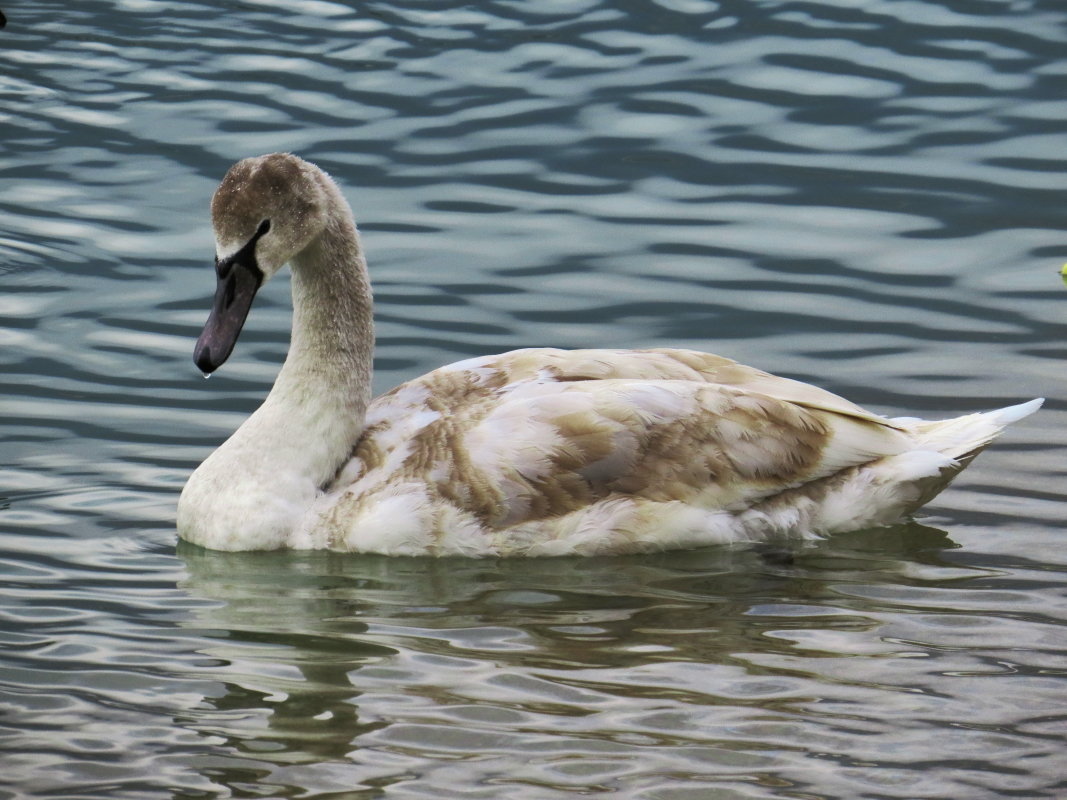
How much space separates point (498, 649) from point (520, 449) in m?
1.33

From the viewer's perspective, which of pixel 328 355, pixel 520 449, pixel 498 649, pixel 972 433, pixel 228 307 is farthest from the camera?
pixel 328 355

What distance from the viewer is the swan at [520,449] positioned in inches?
342

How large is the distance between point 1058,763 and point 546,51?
11175mm

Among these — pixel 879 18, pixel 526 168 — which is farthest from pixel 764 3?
pixel 526 168

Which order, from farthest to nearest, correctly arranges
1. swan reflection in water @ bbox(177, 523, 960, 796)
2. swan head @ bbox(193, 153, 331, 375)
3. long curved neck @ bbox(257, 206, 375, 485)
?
1. long curved neck @ bbox(257, 206, 375, 485)
2. swan head @ bbox(193, 153, 331, 375)
3. swan reflection in water @ bbox(177, 523, 960, 796)

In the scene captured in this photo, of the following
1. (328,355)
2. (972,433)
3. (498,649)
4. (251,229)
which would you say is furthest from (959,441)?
(251,229)

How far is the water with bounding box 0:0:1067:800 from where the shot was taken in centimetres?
674

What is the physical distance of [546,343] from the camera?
36.7 feet

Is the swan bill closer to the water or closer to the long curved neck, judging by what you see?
the long curved neck

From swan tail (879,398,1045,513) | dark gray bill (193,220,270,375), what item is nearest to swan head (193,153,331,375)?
dark gray bill (193,220,270,375)

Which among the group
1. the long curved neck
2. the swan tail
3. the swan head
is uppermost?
the swan head

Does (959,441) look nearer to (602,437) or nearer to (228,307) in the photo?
(602,437)

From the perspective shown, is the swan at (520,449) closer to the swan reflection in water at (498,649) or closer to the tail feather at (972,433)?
the tail feather at (972,433)

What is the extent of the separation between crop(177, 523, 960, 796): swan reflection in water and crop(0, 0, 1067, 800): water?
0.07 ft
